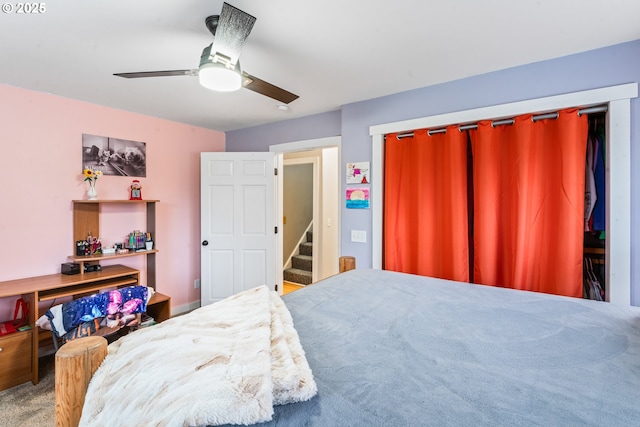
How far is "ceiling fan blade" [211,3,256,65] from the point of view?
A: 136 cm

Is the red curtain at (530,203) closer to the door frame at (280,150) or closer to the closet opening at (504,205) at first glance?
the closet opening at (504,205)

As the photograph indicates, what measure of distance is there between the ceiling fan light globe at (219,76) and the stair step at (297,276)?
362 cm

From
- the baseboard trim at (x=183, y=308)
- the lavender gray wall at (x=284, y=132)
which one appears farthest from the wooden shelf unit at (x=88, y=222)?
the lavender gray wall at (x=284, y=132)

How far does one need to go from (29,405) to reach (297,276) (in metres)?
3.36

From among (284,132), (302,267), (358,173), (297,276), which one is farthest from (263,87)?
(302,267)

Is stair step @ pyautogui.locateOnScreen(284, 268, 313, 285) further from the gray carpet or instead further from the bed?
the bed

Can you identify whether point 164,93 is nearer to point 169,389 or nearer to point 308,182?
point 169,389

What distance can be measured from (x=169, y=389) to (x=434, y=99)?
263 centimetres

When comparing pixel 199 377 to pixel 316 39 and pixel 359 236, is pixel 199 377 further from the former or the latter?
pixel 359 236

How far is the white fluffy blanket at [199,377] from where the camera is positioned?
0.64 metres

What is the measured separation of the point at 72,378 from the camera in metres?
0.81

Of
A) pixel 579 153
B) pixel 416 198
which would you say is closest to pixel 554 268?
pixel 579 153

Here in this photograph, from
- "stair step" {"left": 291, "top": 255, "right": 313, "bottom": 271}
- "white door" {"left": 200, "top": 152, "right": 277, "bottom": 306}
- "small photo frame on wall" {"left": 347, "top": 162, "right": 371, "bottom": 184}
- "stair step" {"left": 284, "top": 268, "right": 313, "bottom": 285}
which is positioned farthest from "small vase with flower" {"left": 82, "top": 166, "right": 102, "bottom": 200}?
"stair step" {"left": 291, "top": 255, "right": 313, "bottom": 271}

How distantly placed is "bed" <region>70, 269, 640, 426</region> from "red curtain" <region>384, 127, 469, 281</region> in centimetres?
92
